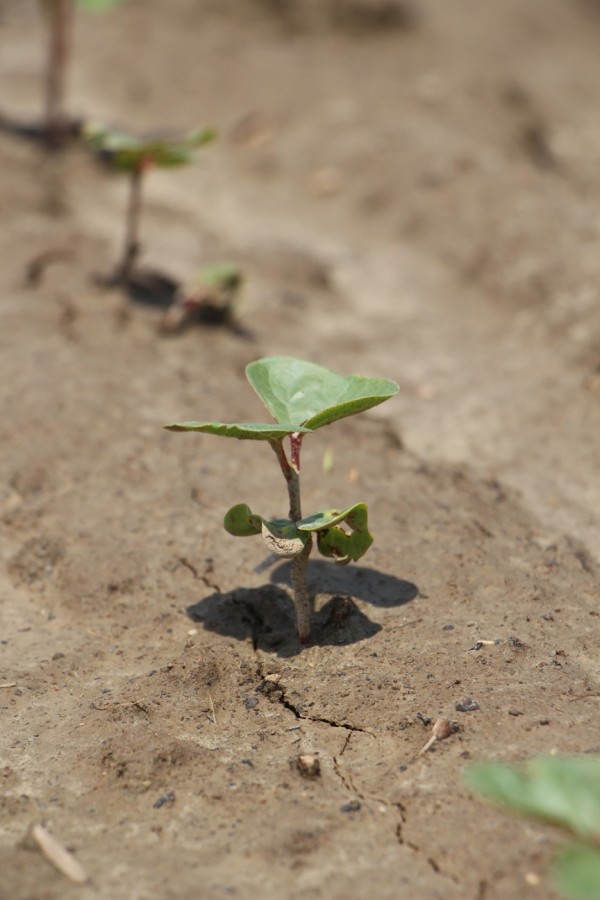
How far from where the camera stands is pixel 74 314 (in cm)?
378

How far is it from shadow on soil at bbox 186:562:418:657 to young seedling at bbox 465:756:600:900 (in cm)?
96

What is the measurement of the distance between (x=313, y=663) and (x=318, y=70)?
4923mm

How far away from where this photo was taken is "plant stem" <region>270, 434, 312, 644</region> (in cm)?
206

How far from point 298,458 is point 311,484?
0.85m

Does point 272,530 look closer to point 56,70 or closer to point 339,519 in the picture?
point 339,519

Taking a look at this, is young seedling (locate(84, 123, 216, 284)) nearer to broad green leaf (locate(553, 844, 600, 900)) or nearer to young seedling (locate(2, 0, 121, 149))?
young seedling (locate(2, 0, 121, 149))

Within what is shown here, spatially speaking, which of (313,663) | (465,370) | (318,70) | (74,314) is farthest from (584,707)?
(318,70)

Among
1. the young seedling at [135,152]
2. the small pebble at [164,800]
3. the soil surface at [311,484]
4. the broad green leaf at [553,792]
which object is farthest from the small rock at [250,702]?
the young seedling at [135,152]

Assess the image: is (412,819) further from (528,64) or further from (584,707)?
(528,64)

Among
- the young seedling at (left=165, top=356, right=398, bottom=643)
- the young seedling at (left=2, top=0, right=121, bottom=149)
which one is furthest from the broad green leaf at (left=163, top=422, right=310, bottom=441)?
the young seedling at (left=2, top=0, right=121, bottom=149)

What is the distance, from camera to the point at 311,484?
2934 mm

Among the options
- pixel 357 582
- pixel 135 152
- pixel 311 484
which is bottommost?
pixel 311 484

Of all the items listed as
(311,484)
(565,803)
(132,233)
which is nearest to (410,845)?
(565,803)

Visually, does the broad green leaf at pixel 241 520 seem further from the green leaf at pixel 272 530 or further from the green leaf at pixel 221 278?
the green leaf at pixel 221 278
